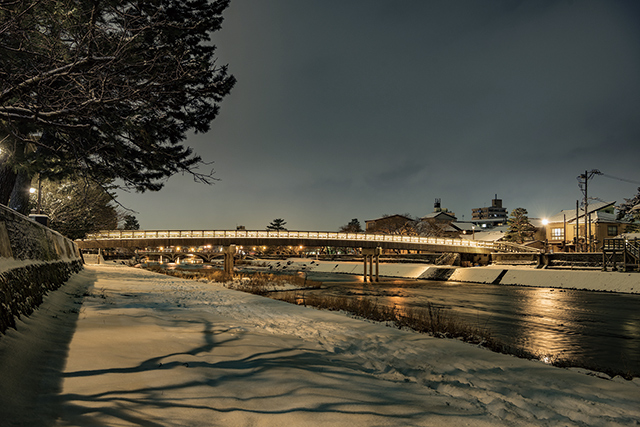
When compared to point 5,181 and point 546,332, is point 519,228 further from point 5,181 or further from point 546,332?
point 5,181

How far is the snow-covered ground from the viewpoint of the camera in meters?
4.19

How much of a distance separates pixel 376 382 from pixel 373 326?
5626mm

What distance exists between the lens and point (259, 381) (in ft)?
18.0

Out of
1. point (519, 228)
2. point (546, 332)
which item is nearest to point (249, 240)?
point (546, 332)

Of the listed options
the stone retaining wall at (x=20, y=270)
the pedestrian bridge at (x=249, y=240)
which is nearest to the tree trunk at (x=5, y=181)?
the stone retaining wall at (x=20, y=270)

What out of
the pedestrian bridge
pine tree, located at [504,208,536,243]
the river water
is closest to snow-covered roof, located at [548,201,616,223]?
pine tree, located at [504,208,536,243]

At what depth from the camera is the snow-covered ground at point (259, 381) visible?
4.19 metres

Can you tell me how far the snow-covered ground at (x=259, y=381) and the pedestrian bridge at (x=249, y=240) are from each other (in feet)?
150

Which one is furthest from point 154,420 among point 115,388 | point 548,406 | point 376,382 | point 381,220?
point 381,220

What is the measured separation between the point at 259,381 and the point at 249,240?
1989 inches

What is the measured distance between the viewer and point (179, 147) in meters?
16.8

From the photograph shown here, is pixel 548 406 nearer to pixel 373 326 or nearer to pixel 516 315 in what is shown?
pixel 373 326

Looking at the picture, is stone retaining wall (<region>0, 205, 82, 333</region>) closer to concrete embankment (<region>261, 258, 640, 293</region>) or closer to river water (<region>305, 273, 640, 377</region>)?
river water (<region>305, 273, 640, 377</region>)

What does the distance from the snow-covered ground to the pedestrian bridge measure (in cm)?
4565
